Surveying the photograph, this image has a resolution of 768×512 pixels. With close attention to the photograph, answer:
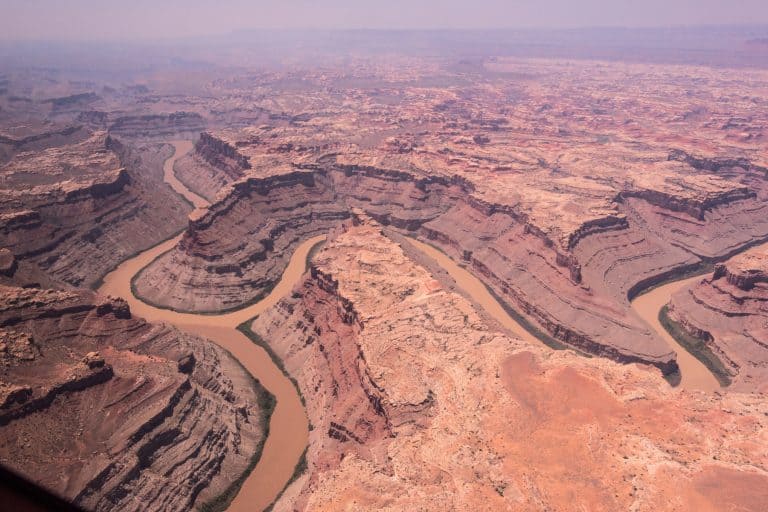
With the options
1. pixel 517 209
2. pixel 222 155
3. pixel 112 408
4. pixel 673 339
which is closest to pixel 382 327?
pixel 112 408

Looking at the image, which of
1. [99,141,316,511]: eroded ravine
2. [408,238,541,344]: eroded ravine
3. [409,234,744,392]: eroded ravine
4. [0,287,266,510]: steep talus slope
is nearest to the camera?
[0,287,266,510]: steep talus slope

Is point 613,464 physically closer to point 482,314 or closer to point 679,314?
point 482,314

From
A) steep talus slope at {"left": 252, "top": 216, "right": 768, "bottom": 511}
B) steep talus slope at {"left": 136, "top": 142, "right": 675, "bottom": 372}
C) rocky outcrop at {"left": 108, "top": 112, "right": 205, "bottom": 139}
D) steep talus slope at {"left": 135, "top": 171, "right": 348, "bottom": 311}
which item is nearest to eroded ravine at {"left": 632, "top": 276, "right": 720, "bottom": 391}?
steep talus slope at {"left": 136, "top": 142, "right": 675, "bottom": 372}

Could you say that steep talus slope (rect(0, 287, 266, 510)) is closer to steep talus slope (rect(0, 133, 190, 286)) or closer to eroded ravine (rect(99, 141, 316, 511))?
eroded ravine (rect(99, 141, 316, 511))

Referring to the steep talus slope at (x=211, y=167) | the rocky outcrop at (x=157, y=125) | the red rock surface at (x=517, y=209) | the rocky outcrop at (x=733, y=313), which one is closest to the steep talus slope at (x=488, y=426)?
the red rock surface at (x=517, y=209)

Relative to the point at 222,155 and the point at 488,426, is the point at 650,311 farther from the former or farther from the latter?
the point at 222,155

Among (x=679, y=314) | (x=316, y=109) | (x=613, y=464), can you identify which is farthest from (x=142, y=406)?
(x=316, y=109)
